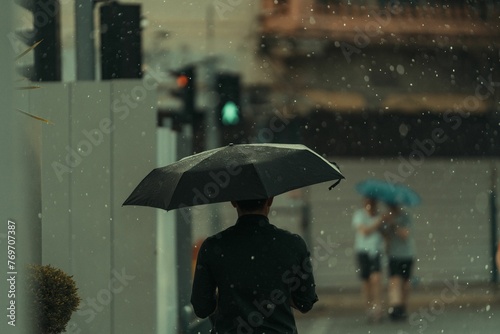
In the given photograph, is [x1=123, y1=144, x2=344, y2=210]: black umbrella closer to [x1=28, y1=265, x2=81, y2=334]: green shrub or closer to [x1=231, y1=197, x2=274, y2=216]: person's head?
[x1=231, y1=197, x2=274, y2=216]: person's head

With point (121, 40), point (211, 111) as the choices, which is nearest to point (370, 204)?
point (211, 111)

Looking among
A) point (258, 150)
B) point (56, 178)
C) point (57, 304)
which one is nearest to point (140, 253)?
point (56, 178)

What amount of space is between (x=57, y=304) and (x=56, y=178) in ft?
3.89

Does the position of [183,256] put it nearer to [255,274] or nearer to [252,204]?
[252,204]

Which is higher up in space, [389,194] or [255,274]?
[255,274]

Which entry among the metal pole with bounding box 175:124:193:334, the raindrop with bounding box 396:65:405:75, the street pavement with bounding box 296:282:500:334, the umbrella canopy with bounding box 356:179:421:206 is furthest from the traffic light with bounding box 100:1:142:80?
the raindrop with bounding box 396:65:405:75

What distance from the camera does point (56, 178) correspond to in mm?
6727

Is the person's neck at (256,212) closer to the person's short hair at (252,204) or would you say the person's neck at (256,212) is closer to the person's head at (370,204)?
the person's short hair at (252,204)

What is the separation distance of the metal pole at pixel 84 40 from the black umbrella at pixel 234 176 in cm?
258

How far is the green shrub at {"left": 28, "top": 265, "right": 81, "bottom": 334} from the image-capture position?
222 inches

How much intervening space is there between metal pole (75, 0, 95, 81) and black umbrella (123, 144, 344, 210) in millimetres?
2578

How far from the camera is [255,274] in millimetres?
3900

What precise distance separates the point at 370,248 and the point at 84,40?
5953mm

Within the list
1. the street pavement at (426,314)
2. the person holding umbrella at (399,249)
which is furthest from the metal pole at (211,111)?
the street pavement at (426,314)
